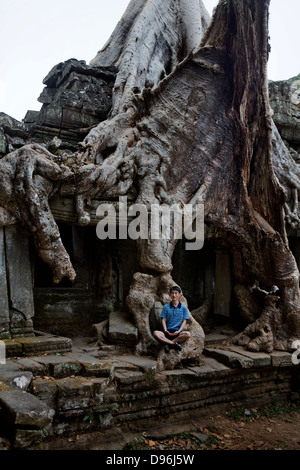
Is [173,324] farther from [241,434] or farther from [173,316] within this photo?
[241,434]

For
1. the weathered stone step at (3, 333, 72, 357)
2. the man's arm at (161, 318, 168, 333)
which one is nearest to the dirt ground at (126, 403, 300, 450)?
the man's arm at (161, 318, 168, 333)

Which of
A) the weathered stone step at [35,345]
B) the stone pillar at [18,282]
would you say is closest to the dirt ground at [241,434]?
the weathered stone step at [35,345]

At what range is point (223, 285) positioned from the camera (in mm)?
6988

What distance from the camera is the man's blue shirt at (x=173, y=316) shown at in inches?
188

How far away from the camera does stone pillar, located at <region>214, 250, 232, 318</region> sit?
22.7 feet

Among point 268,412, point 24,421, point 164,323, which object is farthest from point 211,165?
point 24,421

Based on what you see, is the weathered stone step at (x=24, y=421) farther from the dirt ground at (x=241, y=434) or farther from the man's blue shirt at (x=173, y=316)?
the man's blue shirt at (x=173, y=316)

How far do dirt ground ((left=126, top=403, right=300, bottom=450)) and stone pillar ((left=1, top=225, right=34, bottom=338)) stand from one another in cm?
181

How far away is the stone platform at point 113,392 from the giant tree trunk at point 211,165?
0.40m

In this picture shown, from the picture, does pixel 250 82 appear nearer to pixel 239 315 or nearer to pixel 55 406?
pixel 239 315

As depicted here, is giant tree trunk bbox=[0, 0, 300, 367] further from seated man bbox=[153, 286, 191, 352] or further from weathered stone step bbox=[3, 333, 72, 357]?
weathered stone step bbox=[3, 333, 72, 357]

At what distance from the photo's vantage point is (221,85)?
621cm

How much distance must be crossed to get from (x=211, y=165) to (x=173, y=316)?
2580 millimetres

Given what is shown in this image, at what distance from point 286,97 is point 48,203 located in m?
6.37
